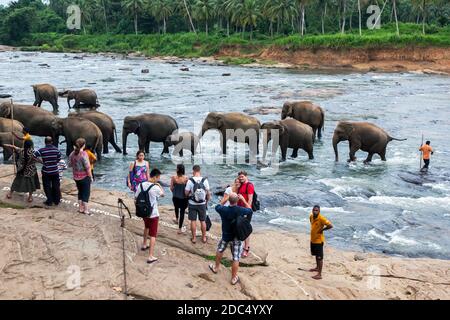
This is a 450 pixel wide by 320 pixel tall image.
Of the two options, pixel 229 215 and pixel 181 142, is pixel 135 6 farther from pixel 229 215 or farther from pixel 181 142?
pixel 229 215

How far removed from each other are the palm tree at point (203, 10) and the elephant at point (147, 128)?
73.0 m

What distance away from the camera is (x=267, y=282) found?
859 cm

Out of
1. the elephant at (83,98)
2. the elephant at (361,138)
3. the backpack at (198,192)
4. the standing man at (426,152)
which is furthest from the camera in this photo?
the elephant at (83,98)

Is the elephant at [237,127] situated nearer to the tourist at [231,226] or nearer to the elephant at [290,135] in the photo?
the elephant at [290,135]

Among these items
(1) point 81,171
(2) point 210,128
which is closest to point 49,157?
(1) point 81,171

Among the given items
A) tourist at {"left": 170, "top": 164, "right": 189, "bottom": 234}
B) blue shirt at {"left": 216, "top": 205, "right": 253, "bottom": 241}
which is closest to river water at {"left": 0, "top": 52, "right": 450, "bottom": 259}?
tourist at {"left": 170, "top": 164, "right": 189, "bottom": 234}

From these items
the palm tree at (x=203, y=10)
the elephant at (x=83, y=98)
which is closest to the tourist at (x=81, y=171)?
the elephant at (x=83, y=98)

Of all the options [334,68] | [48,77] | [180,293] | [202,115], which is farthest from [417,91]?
[180,293]

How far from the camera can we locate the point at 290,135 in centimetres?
1898

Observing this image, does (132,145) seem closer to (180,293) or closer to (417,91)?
(180,293)

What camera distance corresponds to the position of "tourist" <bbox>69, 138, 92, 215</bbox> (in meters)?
10.1

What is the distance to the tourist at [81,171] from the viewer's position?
10102 millimetres

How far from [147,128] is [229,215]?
1098cm
